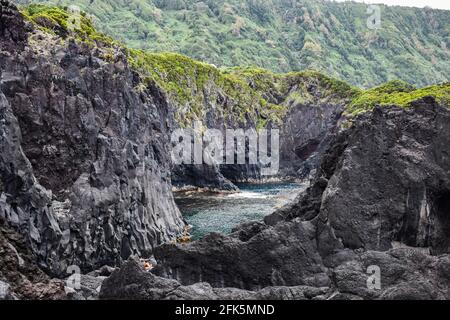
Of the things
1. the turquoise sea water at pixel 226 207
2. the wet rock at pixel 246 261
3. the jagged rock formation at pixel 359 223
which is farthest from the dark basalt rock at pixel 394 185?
the turquoise sea water at pixel 226 207

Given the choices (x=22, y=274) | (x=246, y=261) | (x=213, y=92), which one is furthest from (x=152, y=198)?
(x=213, y=92)

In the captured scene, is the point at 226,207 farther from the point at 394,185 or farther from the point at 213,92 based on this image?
the point at 213,92

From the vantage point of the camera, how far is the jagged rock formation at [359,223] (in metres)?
32.7

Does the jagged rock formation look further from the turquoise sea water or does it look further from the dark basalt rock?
the turquoise sea water

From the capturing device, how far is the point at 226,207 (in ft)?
356

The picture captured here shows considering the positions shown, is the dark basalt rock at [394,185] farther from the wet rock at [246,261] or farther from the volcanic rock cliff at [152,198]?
the wet rock at [246,261]

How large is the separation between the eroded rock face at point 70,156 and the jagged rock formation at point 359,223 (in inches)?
854

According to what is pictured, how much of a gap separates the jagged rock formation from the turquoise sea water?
44924 mm

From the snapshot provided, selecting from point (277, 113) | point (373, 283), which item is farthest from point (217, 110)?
point (373, 283)

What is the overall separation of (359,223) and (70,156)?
37.0 meters

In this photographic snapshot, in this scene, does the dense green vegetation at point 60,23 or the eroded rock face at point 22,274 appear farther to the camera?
the dense green vegetation at point 60,23

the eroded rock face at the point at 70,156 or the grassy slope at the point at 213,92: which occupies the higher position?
the grassy slope at the point at 213,92

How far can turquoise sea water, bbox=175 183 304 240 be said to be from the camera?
89.1m

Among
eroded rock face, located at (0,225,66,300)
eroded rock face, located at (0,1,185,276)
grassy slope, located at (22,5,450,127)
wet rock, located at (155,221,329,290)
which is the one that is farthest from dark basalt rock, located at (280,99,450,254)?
grassy slope, located at (22,5,450,127)
